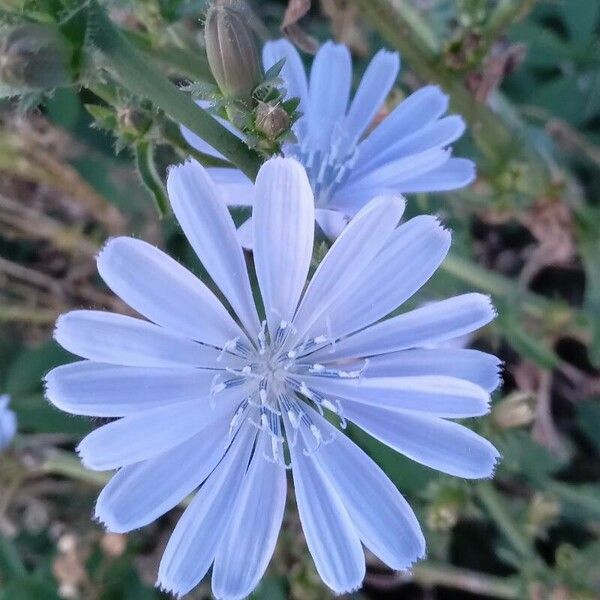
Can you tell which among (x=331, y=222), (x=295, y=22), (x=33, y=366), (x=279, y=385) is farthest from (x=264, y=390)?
(x=33, y=366)

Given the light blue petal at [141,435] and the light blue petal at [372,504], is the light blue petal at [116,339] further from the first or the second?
the light blue petal at [372,504]

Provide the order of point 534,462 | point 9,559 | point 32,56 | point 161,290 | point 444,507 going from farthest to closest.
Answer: point 9,559 < point 534,462 < point 444,507 < point 161,290 < point 32,56

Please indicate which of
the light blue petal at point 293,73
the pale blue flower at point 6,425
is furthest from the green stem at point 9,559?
the light blue petal at point 293,73

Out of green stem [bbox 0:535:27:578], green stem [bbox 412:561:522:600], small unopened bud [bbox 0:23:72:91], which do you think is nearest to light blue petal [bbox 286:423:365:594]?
small unopened bud [bbox 0:23:72:91]

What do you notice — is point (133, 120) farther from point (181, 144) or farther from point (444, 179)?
point (444, 179)

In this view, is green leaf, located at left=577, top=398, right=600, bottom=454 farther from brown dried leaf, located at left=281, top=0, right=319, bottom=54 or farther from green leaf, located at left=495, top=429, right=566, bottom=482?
brown dried leaf, located at left=281, top=0, right=319, bottom=54

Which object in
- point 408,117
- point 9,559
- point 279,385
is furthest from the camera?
point 9,559

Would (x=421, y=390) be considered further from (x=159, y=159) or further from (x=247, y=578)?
(x=159, y=159)
